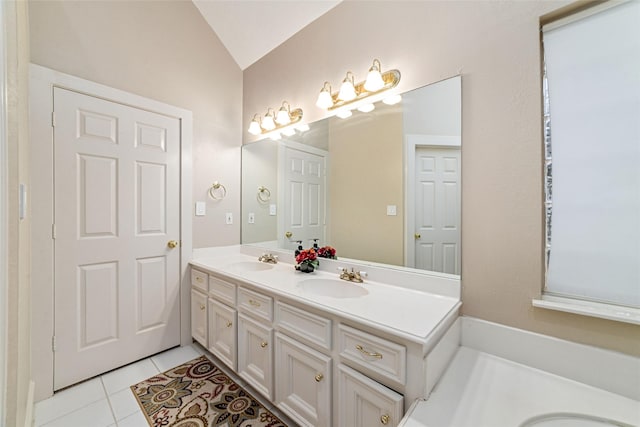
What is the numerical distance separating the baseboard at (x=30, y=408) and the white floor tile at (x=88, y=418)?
3.8 inches

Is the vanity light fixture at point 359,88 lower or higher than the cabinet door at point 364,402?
higher

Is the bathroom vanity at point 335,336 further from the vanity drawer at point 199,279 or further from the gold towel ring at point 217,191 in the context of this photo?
the gold towel ring at point 217,191

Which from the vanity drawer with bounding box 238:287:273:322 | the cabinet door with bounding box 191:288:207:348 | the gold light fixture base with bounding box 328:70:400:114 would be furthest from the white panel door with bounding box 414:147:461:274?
the cabinet door with bounding box 191:288:207:348

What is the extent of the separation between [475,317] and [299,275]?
1.02 m

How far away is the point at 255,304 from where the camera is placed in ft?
5.08

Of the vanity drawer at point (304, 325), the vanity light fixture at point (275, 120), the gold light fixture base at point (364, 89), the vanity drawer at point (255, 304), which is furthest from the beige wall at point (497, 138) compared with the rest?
the vanity drawer at point (255, 304)

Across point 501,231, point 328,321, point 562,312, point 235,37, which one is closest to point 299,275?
point 328,321

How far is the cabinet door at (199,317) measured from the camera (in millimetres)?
2033

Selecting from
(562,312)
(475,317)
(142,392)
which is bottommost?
(142,392)

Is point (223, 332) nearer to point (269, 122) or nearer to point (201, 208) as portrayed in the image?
point (201, 208)

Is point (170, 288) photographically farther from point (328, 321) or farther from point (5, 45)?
point (5, 45)

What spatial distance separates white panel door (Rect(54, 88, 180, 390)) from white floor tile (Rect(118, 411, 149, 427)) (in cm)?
59

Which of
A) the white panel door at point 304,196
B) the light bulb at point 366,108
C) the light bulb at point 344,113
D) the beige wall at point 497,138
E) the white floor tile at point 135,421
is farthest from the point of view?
the white panel door at point 304,196

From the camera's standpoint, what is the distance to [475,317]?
127 centimetres
